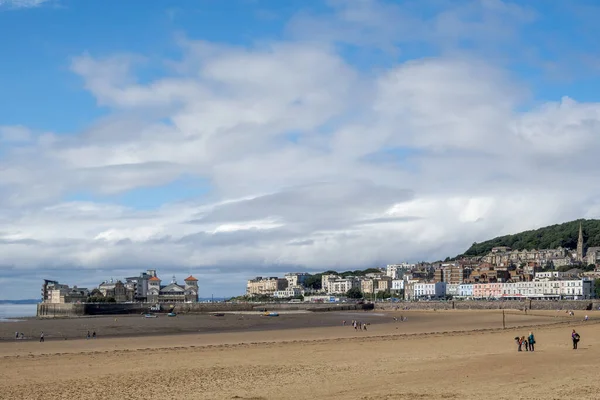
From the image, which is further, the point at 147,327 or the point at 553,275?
the point at 553,275

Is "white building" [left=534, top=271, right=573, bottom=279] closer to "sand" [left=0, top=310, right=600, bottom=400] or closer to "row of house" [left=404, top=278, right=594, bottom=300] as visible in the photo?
"row of house" [left=404, top=278, right=594, bottom=300]

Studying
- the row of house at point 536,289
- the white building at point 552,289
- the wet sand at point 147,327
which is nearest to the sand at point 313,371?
the wet sand at point 147,327

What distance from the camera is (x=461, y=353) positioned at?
3356 centimetres

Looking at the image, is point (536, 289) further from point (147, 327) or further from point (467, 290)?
point (147, 327)

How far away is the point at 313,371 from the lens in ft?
88.8

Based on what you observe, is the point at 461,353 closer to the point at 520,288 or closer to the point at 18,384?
the point at 18,384

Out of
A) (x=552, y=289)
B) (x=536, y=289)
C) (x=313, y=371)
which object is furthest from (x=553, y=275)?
(x=313, y=371)

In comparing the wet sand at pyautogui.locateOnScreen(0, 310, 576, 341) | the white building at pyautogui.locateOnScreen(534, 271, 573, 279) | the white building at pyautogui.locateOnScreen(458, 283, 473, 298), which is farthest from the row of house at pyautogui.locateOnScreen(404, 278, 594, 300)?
the wet sand at pyautogui.locateOnScreen(0, 310, 576, 341)

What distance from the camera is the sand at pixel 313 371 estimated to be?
69.9 ft

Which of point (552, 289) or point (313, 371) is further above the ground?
point (313, 371)

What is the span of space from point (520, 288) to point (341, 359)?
158630mm

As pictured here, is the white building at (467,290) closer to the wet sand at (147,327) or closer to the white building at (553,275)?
the white building at (553,275)

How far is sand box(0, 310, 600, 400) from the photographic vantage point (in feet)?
69.9

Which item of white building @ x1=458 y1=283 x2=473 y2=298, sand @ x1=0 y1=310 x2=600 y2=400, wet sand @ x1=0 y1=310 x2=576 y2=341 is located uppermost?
sand @ x1=0 y1=310 x2=600 y2=400
